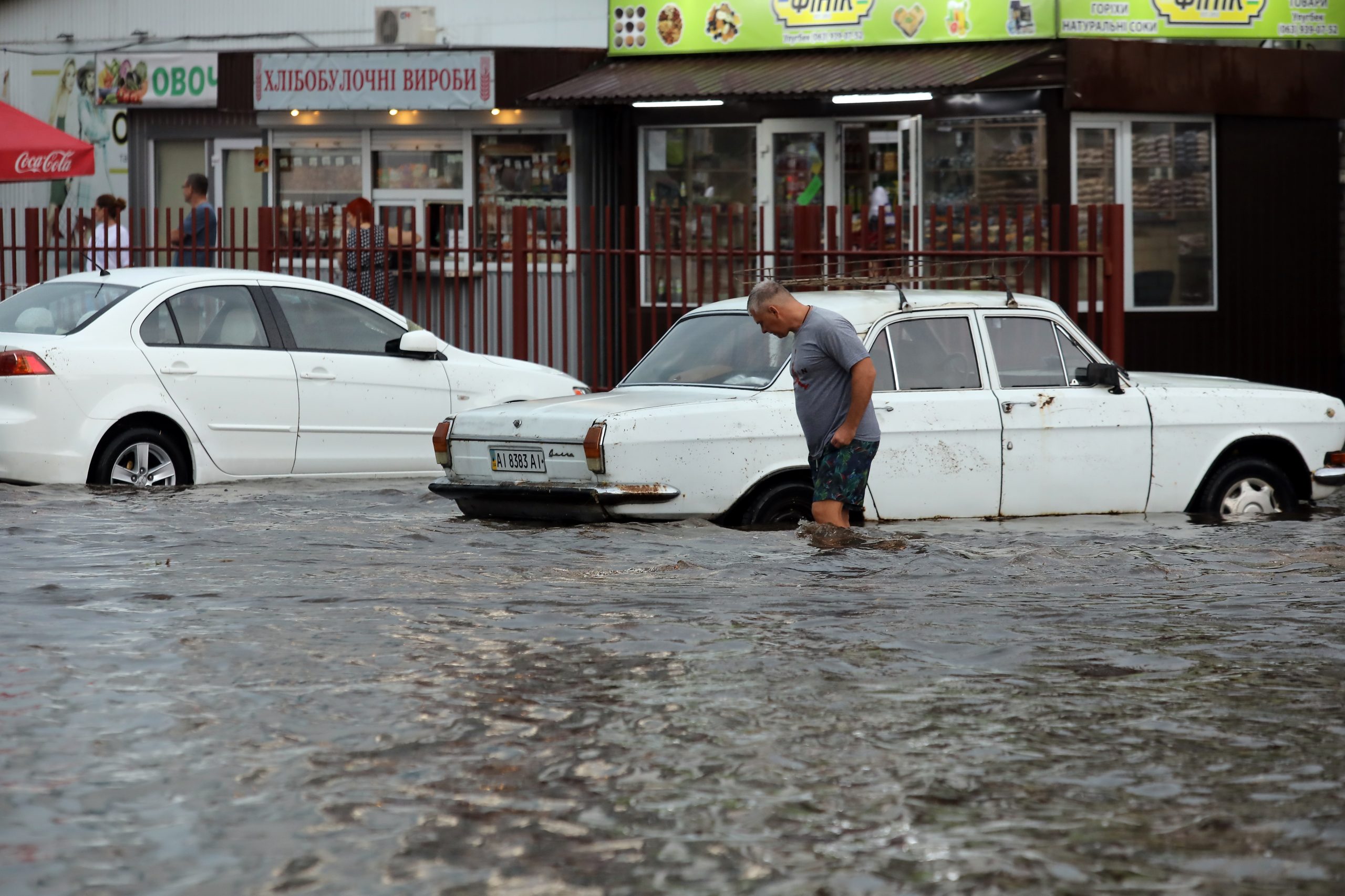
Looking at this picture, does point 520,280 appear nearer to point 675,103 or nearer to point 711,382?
point 675,103

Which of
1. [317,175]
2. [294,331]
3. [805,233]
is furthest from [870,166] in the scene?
[294,331]

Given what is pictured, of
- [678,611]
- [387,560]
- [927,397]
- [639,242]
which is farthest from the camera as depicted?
[639,242]

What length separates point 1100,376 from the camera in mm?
9961

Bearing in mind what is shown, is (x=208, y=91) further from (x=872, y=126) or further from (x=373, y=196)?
(x=872, y=126)

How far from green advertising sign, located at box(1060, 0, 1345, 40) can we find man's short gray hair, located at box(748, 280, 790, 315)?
9181 mm

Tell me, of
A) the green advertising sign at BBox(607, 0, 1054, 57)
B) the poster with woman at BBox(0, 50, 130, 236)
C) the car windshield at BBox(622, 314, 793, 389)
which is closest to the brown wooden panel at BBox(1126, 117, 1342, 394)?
the green advertising sign at BBox(607, 0, 1054, 57)

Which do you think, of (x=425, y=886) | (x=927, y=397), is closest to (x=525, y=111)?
(x=927, y=397)

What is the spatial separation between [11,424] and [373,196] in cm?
959

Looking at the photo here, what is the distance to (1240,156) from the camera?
59.4 feet

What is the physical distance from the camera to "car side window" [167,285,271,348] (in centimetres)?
1179

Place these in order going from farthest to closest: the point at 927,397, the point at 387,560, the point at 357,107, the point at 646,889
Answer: the point at 357,107, the point at 927,397, the point at 387,560, the point at 646,889

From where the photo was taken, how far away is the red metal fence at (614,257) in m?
14.5

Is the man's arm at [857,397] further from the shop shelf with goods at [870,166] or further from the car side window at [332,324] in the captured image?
the shop shelf with goods at [870,166]

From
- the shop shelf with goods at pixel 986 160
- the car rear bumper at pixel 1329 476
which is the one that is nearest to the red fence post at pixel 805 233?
the shop shelf with goods at pixel 986 160
